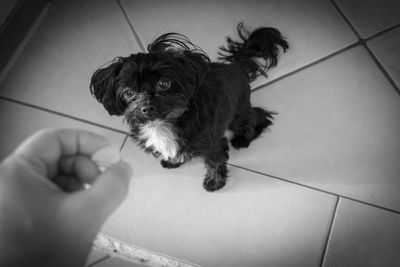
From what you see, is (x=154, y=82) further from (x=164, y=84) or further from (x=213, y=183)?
(x=213, y=183)

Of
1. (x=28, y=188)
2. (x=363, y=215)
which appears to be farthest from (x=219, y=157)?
(x=28, y=188)

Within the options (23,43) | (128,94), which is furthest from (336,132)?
A: (23,43)

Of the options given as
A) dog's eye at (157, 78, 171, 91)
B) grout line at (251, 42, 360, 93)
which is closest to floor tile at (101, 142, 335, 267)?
grout line at (251, 42, 360, 93)

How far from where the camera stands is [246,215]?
1.35m

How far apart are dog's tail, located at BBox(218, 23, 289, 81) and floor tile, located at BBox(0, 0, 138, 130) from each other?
523 mm

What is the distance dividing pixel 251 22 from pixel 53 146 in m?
1.34

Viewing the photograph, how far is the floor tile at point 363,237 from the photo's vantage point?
1.28m

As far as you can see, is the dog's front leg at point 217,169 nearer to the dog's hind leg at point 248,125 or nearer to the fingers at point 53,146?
the dog's hind leg at point 248,125

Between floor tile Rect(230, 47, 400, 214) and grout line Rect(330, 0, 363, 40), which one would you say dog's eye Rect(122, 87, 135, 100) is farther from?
grout line Rect(330, 0, 363, 40)

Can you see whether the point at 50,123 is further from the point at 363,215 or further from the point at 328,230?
the point at 363,215

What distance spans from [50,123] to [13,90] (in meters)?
0.27

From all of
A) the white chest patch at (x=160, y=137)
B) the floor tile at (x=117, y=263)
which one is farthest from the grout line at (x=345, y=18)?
the floor tile at (x=117, y=263)

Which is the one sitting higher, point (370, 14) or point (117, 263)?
point (370, 14)

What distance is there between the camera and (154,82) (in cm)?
94
